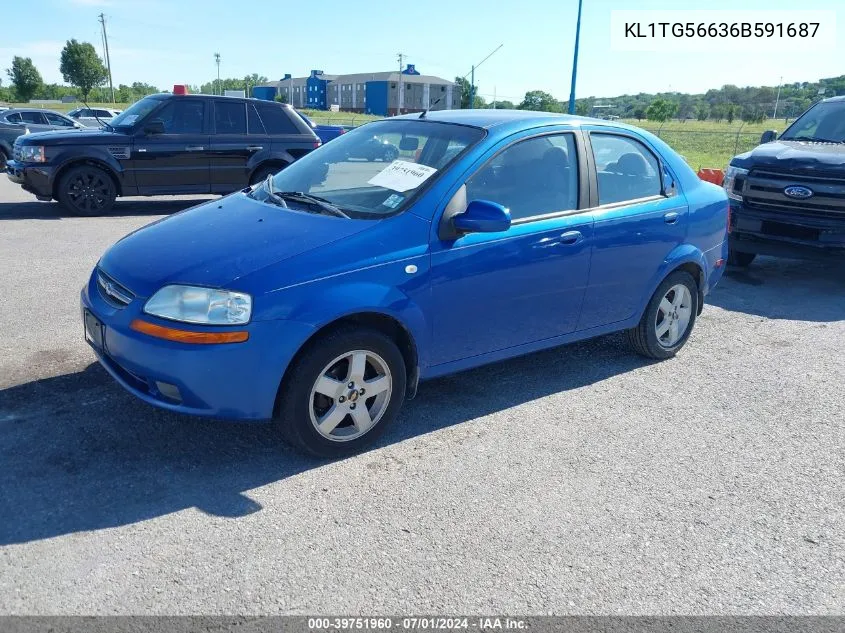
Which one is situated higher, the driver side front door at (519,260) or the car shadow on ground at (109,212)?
the driver side front door at (519,260)

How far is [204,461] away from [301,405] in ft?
1.95

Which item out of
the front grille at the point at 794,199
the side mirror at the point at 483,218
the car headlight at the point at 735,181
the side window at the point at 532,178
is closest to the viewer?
the side mirror at the point at 483,218

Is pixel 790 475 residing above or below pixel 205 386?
below

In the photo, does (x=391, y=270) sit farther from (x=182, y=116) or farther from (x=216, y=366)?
(x=182, y=116)

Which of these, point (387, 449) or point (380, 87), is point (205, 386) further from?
point (380, 87)

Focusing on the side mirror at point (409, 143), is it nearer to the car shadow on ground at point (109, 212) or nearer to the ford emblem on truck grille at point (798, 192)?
the ford emblem on truck grille at point (798, 192)

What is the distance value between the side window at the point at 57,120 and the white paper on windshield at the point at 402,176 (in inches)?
704

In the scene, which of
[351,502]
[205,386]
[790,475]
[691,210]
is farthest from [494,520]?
[691,210]

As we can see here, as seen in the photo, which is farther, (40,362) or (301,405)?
(40,362)

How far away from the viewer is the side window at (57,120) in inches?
739

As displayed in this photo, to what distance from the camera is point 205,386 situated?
326 cm

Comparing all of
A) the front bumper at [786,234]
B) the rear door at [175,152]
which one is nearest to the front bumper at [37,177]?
the rear door at [175,152]

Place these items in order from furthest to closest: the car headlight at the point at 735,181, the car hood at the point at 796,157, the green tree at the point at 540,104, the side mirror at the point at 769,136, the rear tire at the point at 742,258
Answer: the green tree at the point at 540,104
the side mirror at the point at 769,136
the rear tire at the point at 742,258
the car headlight at the point at 735,181
the car hood at the point at 796,157

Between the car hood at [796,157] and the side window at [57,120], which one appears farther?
the side window at [57,120]
